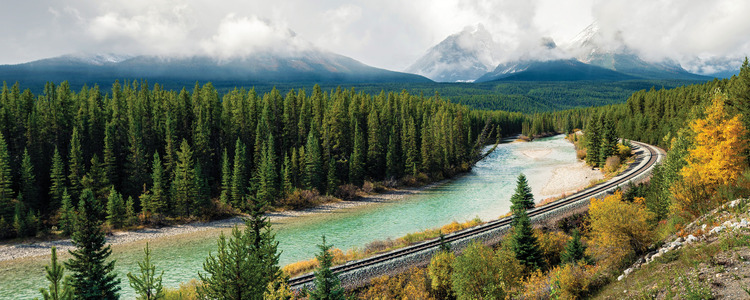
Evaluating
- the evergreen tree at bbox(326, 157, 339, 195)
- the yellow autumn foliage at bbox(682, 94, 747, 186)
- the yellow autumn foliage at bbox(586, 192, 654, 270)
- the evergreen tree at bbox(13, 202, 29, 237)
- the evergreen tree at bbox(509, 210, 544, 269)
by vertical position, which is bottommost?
the evergreen tree at bbox(13, 202, 29, 237)

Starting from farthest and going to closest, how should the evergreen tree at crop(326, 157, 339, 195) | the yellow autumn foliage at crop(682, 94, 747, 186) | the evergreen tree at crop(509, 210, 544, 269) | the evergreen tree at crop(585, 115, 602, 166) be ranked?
the evergreen tree at crop(585, 115, 602, 166) < the evergreen tree at crop(326, 157, 339, 195) < the evergreen tree at crop(509, 210, 544, 269) < the yellow autumn foliage at crop(682, 94, 747, 186)

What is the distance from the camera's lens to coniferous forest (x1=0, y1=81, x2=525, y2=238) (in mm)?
51156

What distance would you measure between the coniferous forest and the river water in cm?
810

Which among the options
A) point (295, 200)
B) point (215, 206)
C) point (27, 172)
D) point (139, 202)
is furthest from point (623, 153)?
point (27, 172)

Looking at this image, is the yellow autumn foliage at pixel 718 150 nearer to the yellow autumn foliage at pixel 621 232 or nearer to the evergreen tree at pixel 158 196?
the yellow autumn foliage at pixel 621 232

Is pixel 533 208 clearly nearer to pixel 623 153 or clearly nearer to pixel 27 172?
pixel 623 153

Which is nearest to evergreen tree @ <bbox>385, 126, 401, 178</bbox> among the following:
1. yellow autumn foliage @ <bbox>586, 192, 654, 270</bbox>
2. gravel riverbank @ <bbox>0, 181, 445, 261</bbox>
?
gravel riverbank @ <bbox>0, 181, 445, 261</bbox>

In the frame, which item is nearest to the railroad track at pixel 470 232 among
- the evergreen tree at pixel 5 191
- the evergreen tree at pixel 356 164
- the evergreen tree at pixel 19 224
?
the evergreen tree at pixel 356 164

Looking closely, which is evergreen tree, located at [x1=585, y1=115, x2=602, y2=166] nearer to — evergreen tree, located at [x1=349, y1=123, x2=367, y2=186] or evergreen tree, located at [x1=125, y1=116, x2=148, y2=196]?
evergreen tree, located at [x1=349, y1=123, x2=367, y2=186]

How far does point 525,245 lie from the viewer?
30109 millimetres

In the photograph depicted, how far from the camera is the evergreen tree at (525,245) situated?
98.0 feet

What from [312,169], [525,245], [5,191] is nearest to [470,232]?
[525,245]

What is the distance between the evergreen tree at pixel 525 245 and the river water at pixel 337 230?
15.1 meters

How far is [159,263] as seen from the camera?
37375mm
